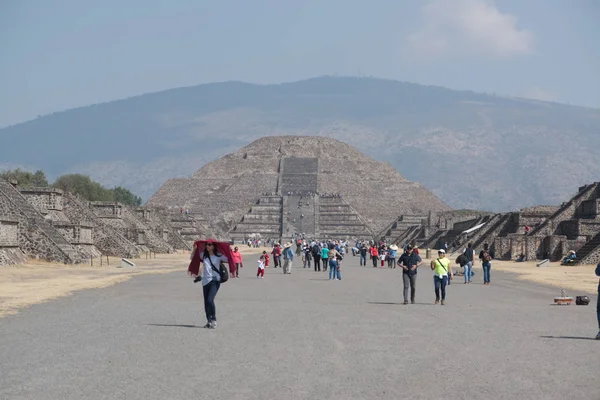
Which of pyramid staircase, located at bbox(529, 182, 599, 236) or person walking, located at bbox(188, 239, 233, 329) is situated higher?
pyramid staircase, located at bbox(529, 182, 599, 236)

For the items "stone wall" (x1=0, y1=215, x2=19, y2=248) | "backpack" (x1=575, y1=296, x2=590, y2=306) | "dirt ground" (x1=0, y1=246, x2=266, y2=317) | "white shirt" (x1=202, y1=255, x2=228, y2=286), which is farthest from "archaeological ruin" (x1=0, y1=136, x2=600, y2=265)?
"backpack" (x1=575, y1=296, x2=590, y2=306)

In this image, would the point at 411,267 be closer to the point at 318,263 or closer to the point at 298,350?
A: the point at 298,350

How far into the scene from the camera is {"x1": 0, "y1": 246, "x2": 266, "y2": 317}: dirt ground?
23.2m

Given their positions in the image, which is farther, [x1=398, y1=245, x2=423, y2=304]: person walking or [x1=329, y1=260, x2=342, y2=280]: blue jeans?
[x1=329, y1=260, x2=342, y2=280]: blue jeans

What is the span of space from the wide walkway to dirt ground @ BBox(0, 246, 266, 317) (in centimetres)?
107

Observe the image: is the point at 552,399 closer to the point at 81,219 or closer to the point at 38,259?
the point at 38,259

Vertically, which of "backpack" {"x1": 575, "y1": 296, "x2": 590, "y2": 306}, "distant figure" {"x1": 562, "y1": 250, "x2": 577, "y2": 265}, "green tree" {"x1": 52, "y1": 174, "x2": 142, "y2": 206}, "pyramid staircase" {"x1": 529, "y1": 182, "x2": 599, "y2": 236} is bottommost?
"backpack" {"x1": 575, "y1": 296, "x2": 590, "y2": 306}

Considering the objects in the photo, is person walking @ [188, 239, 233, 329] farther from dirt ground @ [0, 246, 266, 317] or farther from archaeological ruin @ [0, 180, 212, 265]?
archaeological ruin @ [0, 180, 212, 265]

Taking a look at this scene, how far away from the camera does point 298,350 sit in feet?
45.0

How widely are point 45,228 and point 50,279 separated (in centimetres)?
1089

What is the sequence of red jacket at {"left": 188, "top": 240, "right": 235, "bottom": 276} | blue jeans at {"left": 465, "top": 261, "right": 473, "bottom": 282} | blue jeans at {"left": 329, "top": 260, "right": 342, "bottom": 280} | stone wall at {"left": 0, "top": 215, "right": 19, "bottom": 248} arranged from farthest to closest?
stone wall at {"left": 0, "top": 215, "right": 19, "bottom": 248}, blue jeans at {"left": 329, "top": 260, "right": 342, "bottom": 280}, blue jeans at {"left": 465, "top": 261, "right": 473, "bottom": 282}, red jacket at {"left": 188, "top": 240, "right": 235, "bottom": 276}

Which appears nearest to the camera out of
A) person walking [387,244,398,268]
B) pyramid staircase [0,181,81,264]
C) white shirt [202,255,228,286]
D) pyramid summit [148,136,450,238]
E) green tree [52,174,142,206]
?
white shirt [202,255,228,286]

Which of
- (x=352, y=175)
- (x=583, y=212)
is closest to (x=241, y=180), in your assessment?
(x=352, y=175)

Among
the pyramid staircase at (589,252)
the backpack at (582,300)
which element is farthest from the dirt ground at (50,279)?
the pyramid staircase at (589,252)
